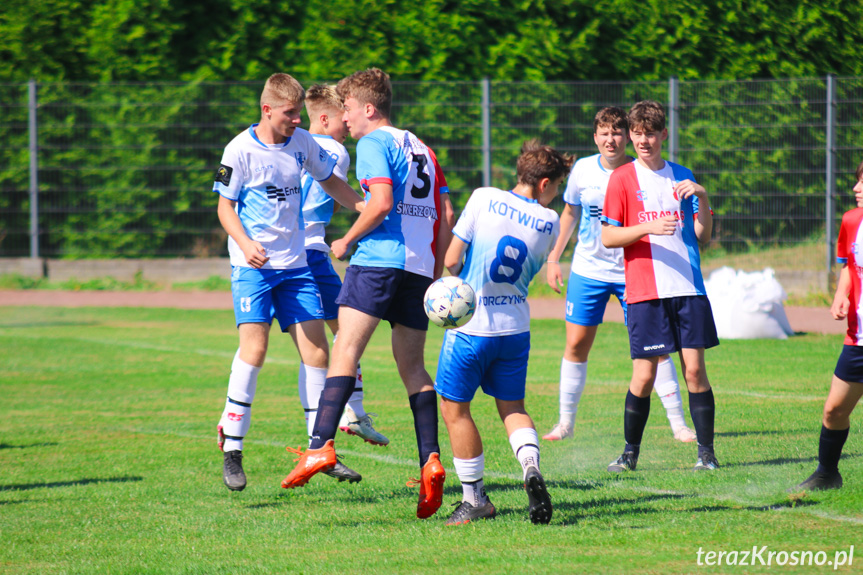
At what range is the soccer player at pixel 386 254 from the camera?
5145 mm

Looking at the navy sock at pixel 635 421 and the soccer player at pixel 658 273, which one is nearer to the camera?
the soccer player at pixel 658 273

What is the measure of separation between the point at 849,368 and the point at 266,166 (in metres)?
3.35

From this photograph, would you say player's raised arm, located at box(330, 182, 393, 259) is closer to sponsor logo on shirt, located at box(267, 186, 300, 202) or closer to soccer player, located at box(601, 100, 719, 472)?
sponsor logo on shirt, located at box(267, 186, 300, 202)

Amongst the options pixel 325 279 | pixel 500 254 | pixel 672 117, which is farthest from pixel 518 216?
pixel 672 117

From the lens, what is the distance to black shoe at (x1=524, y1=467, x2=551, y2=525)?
15.1 ft

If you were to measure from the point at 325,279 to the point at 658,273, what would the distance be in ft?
7.79

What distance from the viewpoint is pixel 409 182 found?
530cm

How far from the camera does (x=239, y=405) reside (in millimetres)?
5754

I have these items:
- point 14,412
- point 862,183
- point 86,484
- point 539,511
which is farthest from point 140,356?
point 862,183

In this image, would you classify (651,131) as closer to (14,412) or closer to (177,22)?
(14,412)

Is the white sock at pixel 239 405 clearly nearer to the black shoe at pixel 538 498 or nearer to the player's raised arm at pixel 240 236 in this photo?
the player's raised arm at pixel 240 236

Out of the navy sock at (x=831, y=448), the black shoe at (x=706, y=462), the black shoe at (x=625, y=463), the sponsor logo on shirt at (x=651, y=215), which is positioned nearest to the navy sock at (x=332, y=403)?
the black shoe at (x=625, y=463)

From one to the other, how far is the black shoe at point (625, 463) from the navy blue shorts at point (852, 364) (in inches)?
54.6
